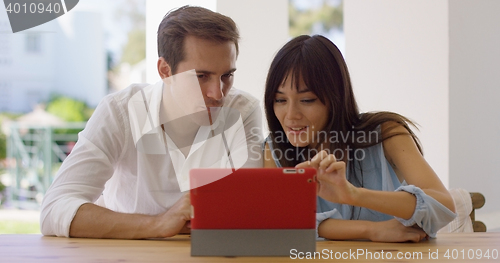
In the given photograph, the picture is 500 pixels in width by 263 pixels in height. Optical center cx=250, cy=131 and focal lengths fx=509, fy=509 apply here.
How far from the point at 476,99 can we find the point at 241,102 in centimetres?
146

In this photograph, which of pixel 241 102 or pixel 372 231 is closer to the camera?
pixel 372 231

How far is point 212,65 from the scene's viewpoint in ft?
5.29

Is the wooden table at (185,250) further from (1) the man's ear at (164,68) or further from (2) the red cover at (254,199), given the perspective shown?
(1) the man's ear at (164,68)

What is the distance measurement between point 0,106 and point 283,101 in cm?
90

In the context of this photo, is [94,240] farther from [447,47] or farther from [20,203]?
[20,203]

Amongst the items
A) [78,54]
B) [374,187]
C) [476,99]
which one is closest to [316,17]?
[476,99]

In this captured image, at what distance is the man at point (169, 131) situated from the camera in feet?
4.98

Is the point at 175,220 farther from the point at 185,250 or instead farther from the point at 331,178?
the point at 331,178

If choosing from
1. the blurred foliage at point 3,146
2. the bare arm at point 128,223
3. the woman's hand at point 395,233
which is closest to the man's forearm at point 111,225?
the bare arm at point 128,223

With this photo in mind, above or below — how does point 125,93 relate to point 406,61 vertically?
below

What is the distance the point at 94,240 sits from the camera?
1.30 m

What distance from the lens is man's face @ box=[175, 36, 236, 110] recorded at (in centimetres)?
162

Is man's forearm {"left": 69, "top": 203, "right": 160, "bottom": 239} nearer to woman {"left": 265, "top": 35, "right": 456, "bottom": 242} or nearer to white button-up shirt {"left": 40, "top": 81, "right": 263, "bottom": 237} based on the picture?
white button-up shirt {"left": 40, "top": 81, "right": 263, "bottom": 237}

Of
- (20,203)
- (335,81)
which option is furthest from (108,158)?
(20,203)
